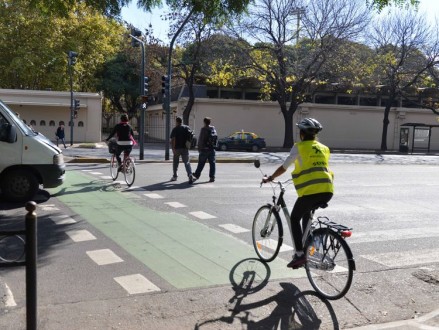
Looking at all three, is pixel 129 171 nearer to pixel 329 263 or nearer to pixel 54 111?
pixel 329 263

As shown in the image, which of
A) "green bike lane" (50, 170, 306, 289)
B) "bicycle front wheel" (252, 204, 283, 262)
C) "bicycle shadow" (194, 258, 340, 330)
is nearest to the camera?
"bicycle shadow" (194, 258, 340, 330)

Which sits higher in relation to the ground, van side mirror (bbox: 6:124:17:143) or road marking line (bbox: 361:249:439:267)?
van side mirror (bbox: 6:124:17:143)

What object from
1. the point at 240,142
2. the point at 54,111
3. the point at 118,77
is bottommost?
the point at 240,142

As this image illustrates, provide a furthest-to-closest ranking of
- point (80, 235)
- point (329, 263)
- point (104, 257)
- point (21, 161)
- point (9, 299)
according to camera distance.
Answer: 1. point (21, 161)
2. point (80, 235)
3. point (104, 257)
4. point (329, 263)
5. point (9, 299)

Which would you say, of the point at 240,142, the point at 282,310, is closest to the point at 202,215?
the point at 282,310

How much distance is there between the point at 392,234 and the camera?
7.46 metres

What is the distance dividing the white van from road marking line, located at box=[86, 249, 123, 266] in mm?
3678

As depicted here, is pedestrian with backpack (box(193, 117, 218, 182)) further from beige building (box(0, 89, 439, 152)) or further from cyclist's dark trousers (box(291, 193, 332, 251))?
beige building (box(0, 89, 439, 152))

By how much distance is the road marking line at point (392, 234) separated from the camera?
7.08 m

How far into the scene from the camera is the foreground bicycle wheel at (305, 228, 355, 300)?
455 cm

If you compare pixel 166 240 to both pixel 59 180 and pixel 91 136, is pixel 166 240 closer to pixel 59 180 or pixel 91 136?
pixel 59 180

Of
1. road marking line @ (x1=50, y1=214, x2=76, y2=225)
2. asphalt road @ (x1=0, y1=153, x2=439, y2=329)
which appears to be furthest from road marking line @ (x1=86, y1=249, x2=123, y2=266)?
road marking line @ (x1=50, y1=214, x2=76, y2=225)

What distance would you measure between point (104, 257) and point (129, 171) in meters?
6.05

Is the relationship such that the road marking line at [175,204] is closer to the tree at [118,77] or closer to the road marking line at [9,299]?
the road marking line at [9,299]
